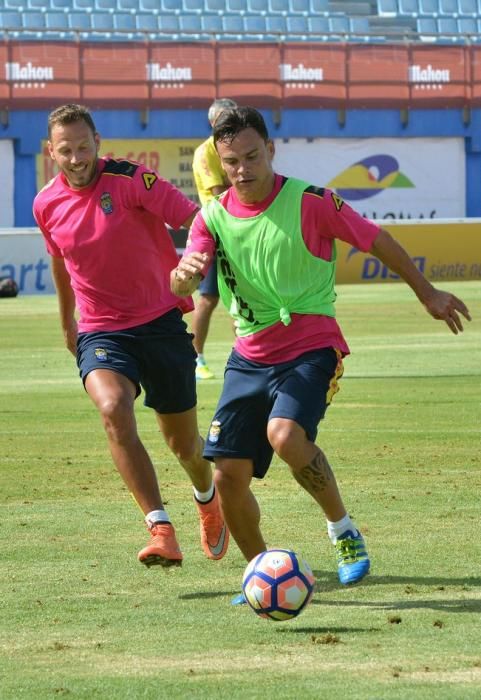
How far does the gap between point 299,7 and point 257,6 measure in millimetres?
1244

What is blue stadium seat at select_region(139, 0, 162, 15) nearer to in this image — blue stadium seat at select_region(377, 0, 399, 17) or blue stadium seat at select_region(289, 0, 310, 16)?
blue stadium seat at select_region(289, 0, 310, 16)

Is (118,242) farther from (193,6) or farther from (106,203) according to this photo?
(193,6)

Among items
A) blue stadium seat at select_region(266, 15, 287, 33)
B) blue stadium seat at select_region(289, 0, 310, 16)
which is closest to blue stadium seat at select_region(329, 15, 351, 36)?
blue stadium seat at select_region(289, 0, 310, 16)

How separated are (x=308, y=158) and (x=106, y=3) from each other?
23.2ft

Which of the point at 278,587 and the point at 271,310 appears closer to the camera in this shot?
the point at 278,587

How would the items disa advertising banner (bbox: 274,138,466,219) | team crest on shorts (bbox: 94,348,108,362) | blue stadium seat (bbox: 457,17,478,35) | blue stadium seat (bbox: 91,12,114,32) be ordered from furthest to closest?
1. blue stadium seat (bbox: 457,17,478,35)
2. disa advertising banner (bbox: 274,138,466,219)
3. blue stadium seat (bbox: 91,12,114,32)
4. team crest on shorts (bbox: 94,348,108,362)

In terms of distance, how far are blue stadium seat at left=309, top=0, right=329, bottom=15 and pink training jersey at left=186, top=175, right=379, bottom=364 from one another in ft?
122

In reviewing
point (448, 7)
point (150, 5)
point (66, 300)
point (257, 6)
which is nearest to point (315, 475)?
point (66, 300)

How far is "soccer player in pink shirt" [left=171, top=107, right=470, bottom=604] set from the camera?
20.6ft

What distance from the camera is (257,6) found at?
42.4 m

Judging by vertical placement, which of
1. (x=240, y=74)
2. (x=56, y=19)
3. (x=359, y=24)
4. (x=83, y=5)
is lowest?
(x=240, y=74)

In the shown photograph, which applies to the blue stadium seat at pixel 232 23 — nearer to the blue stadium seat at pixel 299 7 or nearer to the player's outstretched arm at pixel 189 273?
the blue stadium seat at pixel 299 7

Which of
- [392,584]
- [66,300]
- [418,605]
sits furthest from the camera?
[66,300]

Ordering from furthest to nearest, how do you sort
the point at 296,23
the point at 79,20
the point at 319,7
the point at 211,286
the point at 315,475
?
1. the point at 319,7
2. the point at 296,23
3. the point at 79,20
4. the point at 211,286
5. the point at 315,475
